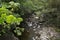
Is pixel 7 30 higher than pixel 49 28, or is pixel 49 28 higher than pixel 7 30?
pixel 7 30

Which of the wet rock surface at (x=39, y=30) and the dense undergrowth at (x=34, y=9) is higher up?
the dense undergrowth at (x=34, y=9)

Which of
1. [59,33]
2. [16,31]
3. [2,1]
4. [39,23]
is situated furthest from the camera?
[39,23]

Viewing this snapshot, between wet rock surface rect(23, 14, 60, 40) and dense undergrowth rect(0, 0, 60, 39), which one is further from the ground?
dense undergrowth rect(0, 0, 60, 39)

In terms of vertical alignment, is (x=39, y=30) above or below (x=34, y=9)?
below

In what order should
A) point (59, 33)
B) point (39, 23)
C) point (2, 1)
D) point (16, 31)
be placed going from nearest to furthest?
point (16, 31) < point (2, 1) < point (59, 33) < point (39, 23)

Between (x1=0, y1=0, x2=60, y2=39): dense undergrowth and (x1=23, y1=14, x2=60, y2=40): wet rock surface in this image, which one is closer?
(x1=0, y1=0, x2=60, y2=39): dense undergrowth

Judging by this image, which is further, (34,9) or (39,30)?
(34,9)

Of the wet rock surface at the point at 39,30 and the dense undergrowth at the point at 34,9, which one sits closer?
the dense undergrowth at the point at 34,9

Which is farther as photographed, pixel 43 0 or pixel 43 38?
pixel 43 0

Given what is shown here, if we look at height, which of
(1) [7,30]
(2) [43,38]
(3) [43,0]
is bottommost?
(2) [43,38]

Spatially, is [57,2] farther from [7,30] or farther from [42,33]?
[7,30]

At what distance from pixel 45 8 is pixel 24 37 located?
1042 millimetres

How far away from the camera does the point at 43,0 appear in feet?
16.2

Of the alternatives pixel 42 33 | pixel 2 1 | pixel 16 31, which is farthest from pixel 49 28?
pixel 2 1
